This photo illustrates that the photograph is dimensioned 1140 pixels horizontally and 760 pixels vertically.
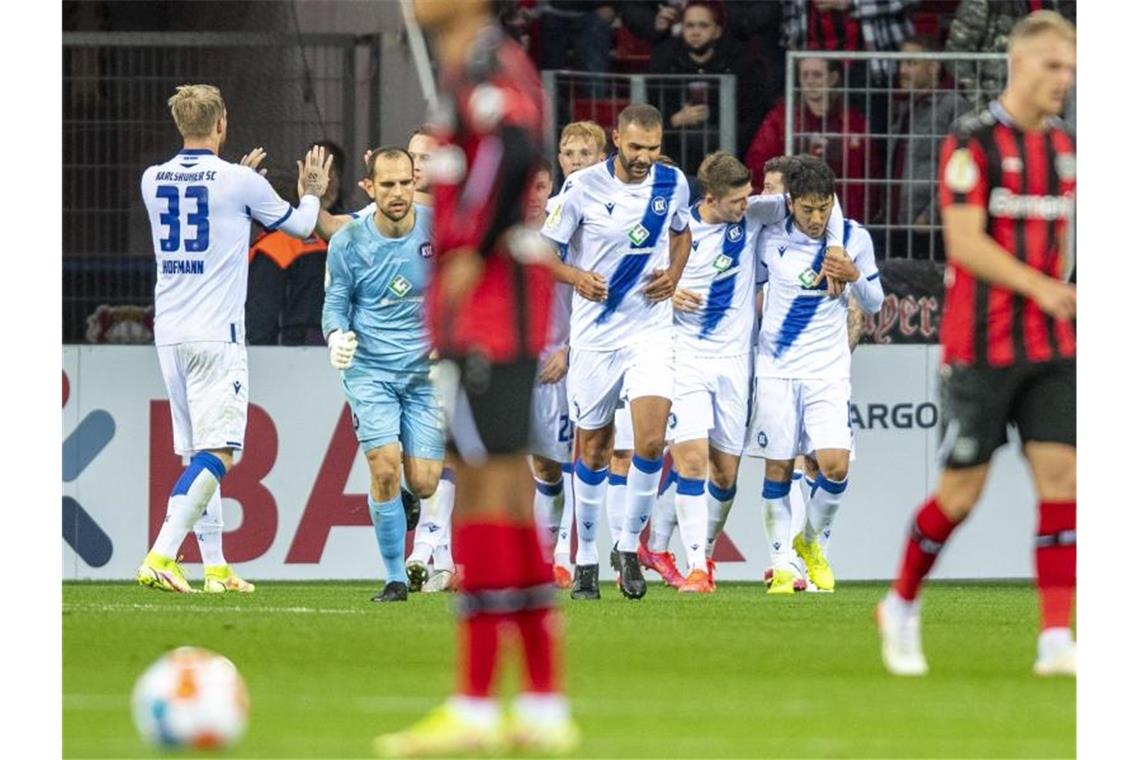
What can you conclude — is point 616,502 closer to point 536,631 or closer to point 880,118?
point 880,118

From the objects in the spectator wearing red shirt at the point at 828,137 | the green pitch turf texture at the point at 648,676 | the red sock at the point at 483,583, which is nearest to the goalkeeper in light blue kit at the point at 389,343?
the green pitch turf texture at the point at 648,676

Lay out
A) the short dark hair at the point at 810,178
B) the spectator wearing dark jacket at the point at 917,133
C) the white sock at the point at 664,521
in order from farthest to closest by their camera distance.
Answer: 1. the spectator wearing dark jacket at the point at 917,133
2. the white sock at the point at 664,521
3. the short dark hair at the point at 810,178

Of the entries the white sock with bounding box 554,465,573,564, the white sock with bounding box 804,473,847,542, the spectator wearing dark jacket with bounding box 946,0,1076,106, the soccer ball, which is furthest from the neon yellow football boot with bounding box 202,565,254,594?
the soccer ball

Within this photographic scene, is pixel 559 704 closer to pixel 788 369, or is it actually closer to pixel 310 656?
pixel 310 656

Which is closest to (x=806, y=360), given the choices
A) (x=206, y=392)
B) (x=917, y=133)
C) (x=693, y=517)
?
(x=693, y=517)

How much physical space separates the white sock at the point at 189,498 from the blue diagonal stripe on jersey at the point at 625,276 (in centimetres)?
217

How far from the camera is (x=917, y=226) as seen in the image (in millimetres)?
15562

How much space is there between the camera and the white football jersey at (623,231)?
12.6 m

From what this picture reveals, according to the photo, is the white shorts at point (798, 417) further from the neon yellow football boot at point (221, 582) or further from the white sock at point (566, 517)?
the neon yellow football boot at point (221, 582)

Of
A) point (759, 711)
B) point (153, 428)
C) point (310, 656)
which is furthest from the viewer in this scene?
point (153, 428)

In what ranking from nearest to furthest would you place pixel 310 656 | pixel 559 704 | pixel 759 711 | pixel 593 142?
1. pixel 559 704
2. pixel 759 711
3. pixel 310 656
4. pixel 593 142
